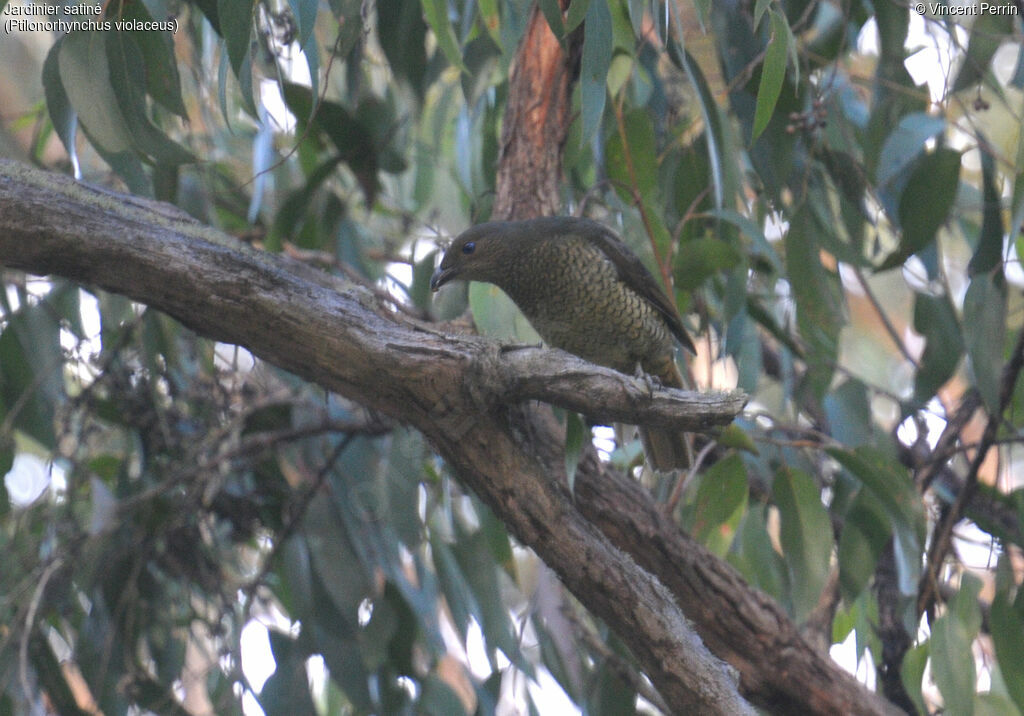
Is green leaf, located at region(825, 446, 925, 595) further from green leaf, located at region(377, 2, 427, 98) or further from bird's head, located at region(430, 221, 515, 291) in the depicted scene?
green leaf, located at region(377, 2, 427, 98)

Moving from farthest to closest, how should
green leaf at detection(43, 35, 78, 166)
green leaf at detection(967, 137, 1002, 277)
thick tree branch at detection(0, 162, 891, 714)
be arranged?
green leaf at detection(967, 137, 1002, 277), green leaf at detection(43, 35, 78, 166), thick tree branch at detection(0, 162, 891, 714)

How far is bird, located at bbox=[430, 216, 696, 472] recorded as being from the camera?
3.12 metres

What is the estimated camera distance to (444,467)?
3.41m

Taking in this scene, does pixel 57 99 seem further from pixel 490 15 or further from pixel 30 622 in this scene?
pixel 30 622

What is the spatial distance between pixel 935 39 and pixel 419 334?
6.77 feet

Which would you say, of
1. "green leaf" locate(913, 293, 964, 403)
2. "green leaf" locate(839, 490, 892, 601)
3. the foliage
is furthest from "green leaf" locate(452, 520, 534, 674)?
"green leaf" locate(913, 293, 964, 403)

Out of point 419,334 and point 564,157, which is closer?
point 419,334

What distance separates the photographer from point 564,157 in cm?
339

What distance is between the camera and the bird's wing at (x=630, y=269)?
10.5ft

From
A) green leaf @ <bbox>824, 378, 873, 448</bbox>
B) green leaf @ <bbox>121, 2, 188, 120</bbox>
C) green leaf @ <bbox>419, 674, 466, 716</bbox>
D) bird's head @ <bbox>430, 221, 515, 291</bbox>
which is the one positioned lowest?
green leaf @ <bbox>419, 674, 466, 716</bbox>

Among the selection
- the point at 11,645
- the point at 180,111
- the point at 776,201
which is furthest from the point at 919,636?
the point at 11,645

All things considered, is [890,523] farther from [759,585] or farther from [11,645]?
[11,645]

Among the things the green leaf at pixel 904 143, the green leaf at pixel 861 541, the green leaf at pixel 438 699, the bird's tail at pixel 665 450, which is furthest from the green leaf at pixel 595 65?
the green leaf at pixel 438 699

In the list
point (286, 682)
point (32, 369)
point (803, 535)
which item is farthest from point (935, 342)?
point (32, 369)
